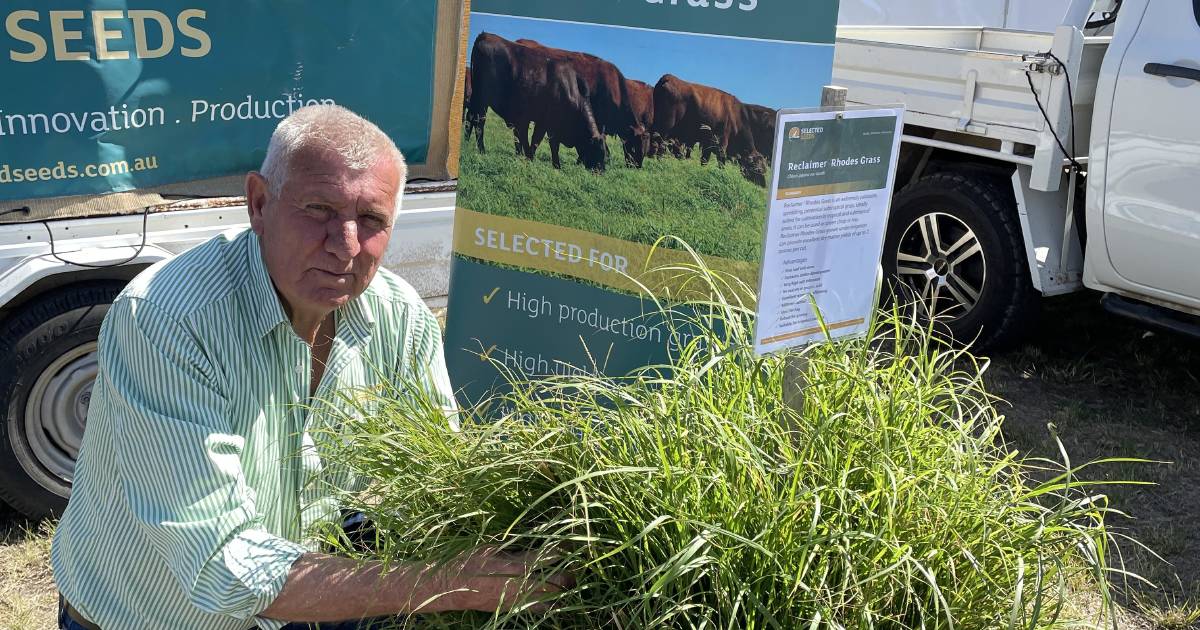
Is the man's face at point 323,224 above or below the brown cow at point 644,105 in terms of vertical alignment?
below

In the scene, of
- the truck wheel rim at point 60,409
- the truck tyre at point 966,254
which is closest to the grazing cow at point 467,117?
the truck wheel rim at point 60,409

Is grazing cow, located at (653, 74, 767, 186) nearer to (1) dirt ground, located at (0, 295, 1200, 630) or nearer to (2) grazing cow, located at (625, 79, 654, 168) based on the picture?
(2) grazing cow, located at (625, 79, 654, 168)

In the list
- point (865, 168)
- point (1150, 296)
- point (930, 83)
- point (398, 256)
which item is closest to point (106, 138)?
point (398, 256)

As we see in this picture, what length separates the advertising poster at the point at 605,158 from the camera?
299 cm

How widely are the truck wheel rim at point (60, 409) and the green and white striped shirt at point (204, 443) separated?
1.60m

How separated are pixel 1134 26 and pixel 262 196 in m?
4.11

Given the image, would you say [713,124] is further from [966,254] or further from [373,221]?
[966,254]

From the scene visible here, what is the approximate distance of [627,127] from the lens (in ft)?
10.5

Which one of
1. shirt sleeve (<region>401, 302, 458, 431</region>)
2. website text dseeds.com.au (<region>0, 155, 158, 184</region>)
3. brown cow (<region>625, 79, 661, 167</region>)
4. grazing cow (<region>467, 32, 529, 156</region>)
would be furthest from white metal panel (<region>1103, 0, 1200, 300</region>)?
website text dseeds.com.au (<region>0, 155, 158, 184</region>)

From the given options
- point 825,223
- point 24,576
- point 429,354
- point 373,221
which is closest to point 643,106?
point 825,223

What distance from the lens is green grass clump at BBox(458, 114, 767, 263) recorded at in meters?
3.07

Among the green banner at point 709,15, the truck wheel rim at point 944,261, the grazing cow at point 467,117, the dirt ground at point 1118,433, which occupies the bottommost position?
the dirt ground at point 1118,433

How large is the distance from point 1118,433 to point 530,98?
306 cm

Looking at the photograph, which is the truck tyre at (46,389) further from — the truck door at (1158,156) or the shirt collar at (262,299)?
the truck door at (1158,156)
